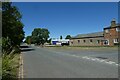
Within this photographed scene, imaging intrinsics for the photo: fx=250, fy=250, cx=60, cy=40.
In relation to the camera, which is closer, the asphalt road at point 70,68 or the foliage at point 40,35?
the asphalt road at point 70,68

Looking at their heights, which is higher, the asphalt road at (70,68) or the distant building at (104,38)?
the distant building at (104,38)

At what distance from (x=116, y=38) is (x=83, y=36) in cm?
2652

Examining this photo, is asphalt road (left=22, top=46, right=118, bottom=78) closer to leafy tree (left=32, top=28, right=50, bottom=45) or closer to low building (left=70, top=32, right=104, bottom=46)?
low building (left=70, top=32, right=104, bottom=46)

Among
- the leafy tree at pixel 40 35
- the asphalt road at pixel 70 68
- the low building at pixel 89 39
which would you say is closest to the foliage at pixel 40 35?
the leafy tree at pixel 40 35

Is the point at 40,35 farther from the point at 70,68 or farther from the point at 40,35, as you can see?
the point at 70,68

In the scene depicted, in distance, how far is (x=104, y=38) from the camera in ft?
255

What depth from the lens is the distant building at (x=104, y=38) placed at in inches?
2758

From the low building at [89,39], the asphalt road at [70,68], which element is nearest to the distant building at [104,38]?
the low building at [89,39]

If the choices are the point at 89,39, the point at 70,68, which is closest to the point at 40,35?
the point at 89,39

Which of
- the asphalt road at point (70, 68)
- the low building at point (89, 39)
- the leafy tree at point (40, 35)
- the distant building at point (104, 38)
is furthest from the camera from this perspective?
the leafy tree at point (40, 35)

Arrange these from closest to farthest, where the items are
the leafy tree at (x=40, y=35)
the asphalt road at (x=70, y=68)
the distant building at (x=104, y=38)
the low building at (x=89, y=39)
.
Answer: the asphalt road at (x=70, y=68), the distant building at (x=104, y=38), the low building at (x=89, y=39), the leafy tree at (x=40, y=35)

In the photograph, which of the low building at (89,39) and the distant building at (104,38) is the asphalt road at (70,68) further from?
the low building at (89,39)

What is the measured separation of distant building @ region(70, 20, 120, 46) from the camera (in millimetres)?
70062

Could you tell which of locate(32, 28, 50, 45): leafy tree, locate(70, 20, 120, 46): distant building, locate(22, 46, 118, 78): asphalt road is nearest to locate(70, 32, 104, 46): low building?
locate(70, 20, 120, 46): distant building
